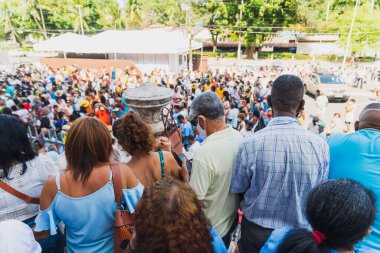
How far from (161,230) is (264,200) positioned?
1038mm

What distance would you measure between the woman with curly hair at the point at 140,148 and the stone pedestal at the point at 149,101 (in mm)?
1546

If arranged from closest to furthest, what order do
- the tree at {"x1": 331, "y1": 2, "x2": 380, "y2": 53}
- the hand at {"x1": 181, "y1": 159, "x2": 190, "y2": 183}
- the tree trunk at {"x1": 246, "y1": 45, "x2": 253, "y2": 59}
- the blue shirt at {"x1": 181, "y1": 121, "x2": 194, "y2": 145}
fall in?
the hand at {"x1": 181, "y1": 159, "x2": 190, "y2": 183}
the blue shirt at {"x1": 181, "y1": 121, "x2": 194, "y2": 145}
the tree at {"x1": 331, "y1": 2, "x2": 380, "y2": 53}
the tree trunk at {"x1": 246, "y1": 45, "x2": 253, "y2": 59}

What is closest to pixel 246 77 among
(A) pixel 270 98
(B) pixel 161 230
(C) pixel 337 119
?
(C) pixel 337 119

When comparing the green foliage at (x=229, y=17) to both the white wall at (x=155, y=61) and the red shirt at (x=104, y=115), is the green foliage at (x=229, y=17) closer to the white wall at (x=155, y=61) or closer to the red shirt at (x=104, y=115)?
the white wall at (x=155, y=61)

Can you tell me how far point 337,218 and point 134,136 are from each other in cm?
149

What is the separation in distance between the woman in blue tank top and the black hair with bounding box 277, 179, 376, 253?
1.04m

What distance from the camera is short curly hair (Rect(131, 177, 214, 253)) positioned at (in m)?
1.13

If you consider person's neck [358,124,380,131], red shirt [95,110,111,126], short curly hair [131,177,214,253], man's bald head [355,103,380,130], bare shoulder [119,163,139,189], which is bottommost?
red shirt [95,110,111,126]

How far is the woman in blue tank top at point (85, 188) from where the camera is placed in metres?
1.70

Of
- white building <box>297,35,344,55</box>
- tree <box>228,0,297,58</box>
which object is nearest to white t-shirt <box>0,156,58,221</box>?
tree <box>228,0,297,58</box>

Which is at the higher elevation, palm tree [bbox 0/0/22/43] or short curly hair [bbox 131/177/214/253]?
palm tree [bbox 0/0/22/43]

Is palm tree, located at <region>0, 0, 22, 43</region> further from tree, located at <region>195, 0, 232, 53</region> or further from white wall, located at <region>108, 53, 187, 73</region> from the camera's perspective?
white wall, located at <region>108, 53, 187, 73</region>

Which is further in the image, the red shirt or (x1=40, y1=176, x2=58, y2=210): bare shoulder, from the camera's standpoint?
the red shirt

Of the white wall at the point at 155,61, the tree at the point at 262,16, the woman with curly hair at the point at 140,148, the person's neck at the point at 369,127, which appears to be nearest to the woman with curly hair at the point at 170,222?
the woman with curly hair at the point at 140,148
